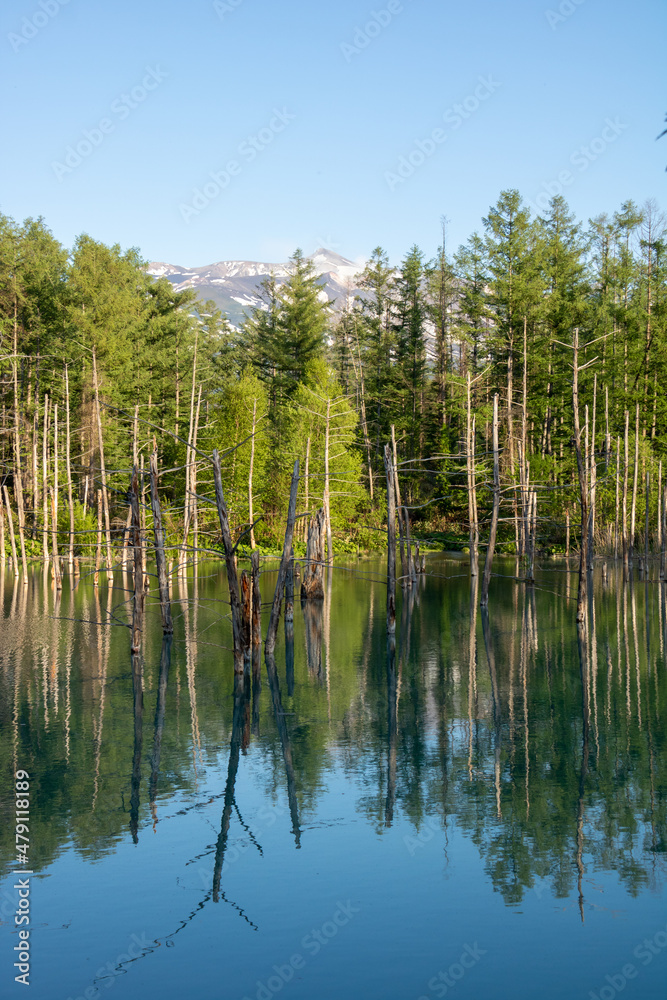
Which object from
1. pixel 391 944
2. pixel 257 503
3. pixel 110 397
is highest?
pixel 110 397

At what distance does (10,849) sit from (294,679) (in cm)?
735

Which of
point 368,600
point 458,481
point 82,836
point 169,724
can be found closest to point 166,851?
point 82,836

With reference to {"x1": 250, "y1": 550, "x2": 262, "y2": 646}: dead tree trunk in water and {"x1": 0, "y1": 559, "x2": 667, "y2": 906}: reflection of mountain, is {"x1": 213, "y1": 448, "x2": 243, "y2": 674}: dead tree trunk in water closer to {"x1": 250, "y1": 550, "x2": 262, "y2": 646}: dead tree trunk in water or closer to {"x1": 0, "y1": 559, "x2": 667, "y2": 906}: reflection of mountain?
{"x1": 0, "y1": 559, "x2": 667, "y2": 906}: reflection of mountain

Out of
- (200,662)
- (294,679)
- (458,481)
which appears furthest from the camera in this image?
(458,481)

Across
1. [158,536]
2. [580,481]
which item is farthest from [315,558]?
[580,481]

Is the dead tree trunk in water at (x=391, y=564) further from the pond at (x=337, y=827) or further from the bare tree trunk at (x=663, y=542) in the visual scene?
the bare tree trunk at (x=663, y=542)

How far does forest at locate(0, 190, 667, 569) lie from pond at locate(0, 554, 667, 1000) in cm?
2323

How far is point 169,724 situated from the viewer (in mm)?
11688

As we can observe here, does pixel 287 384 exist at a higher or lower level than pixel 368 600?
higher

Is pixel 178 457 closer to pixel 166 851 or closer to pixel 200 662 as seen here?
pixel 200 662

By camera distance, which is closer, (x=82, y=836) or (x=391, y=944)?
(x=391, y=944)

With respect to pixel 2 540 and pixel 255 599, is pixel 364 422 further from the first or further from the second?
pixel 255 599

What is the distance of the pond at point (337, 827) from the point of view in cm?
595

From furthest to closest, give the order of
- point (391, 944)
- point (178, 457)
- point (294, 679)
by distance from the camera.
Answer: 1. point (178, 457)
2. point (294, 679)
3. point (391, 944)
